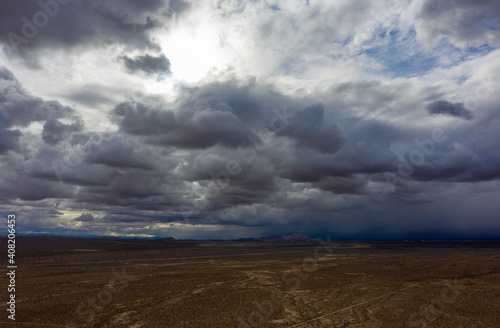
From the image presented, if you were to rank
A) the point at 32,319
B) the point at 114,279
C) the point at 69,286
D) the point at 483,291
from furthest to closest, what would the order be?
the point at 114,279 < the point at 69,286 < the point at 483,291 < the point at 32,319

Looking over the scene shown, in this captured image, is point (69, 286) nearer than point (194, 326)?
No

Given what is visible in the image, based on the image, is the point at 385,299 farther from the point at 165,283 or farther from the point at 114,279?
the point at 114,279

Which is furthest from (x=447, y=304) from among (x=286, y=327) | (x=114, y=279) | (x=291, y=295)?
(x=114, y=279)

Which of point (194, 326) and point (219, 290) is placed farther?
point (219, 290)

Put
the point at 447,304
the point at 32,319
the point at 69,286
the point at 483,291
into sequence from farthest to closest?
the point at 69,286 < the point at 483,291 < the point at 447,304 < the point at 32,319

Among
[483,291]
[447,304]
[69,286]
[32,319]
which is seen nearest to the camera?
[32,319]

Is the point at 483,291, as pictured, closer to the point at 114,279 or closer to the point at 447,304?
the point at 447,304

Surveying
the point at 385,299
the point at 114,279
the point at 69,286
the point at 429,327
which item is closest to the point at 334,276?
the point at 385,299

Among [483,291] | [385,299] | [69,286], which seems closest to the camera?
[385,299]
